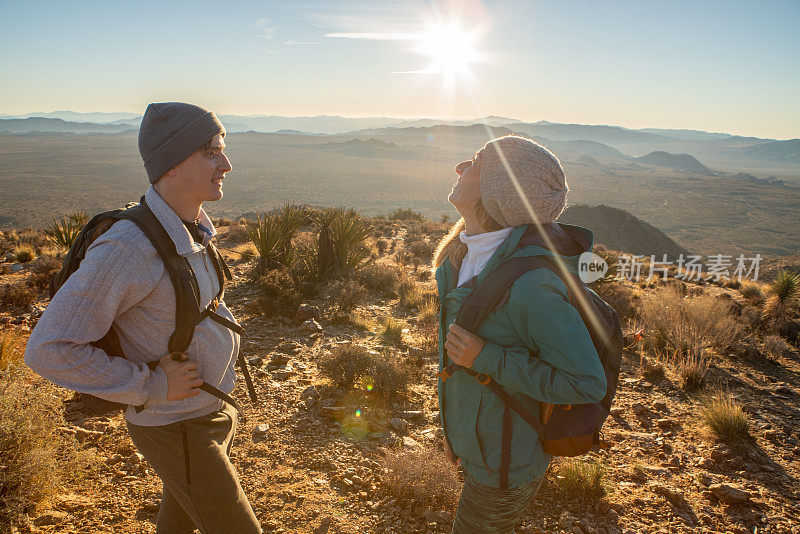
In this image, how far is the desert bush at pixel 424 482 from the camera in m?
3.01

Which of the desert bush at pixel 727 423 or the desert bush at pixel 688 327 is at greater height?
the desert bush at pixel 688 327

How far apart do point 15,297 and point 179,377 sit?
6.35 meters

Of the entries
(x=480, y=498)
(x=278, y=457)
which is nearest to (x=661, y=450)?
(x=480, y=498)

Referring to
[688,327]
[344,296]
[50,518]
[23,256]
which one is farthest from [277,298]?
[23,256]

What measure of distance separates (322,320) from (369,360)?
1933 mm

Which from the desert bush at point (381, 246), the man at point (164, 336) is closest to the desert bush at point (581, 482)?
the man at point (164, 336)

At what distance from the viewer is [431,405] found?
14.6 feet

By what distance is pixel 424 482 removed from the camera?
304 centimetres

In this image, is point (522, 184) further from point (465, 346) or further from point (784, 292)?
point (784, 292)

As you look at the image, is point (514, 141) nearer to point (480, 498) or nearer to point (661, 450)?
point (480, 498)

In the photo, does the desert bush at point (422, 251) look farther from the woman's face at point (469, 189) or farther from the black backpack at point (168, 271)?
A: the black backpack at point (168, 271)

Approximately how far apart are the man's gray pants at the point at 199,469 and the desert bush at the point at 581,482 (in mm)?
2492

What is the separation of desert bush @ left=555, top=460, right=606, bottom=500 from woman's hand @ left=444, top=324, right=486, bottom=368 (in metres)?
2.34

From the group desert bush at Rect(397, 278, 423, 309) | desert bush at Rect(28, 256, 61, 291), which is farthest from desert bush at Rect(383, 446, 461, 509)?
desert bush at Rect(28, 256, 61, 291)
